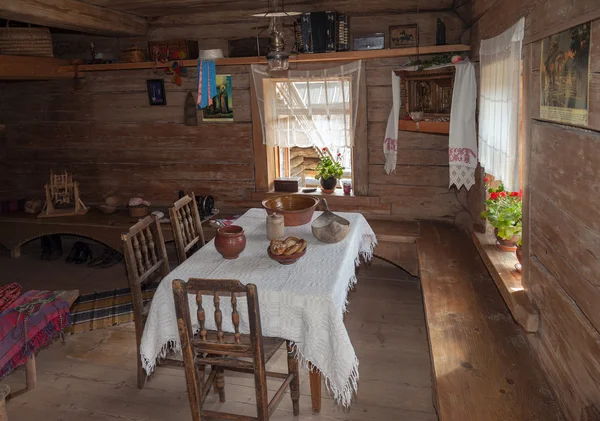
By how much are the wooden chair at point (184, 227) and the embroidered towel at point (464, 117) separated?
198 cm

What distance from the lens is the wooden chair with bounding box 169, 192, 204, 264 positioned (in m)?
3.50

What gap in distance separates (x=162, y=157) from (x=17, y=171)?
6.26 feet

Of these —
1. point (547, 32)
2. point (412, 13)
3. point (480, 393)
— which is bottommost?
point (480, 393)

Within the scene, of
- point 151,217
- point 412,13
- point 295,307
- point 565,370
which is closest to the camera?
point 565,370

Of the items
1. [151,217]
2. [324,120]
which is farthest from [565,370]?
[324,120]

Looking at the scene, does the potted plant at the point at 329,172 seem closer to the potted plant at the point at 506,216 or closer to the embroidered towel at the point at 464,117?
the embroidered towel at the point at 464,117

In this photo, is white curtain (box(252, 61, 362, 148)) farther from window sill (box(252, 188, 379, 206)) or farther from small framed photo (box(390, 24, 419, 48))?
window sill (box(252, 188, 379, 206))

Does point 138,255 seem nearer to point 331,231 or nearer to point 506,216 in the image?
point 331,231

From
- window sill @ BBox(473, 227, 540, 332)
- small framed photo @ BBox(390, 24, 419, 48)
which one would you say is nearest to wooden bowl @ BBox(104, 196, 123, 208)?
small framed photo @ BBox(390, 24, 419, 48)

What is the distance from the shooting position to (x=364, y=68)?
498 cm

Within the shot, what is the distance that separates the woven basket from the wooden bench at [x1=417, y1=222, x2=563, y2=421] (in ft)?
13.4

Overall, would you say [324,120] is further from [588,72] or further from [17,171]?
[17,171]

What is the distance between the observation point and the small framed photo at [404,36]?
474 centimetres

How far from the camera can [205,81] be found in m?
5.12
